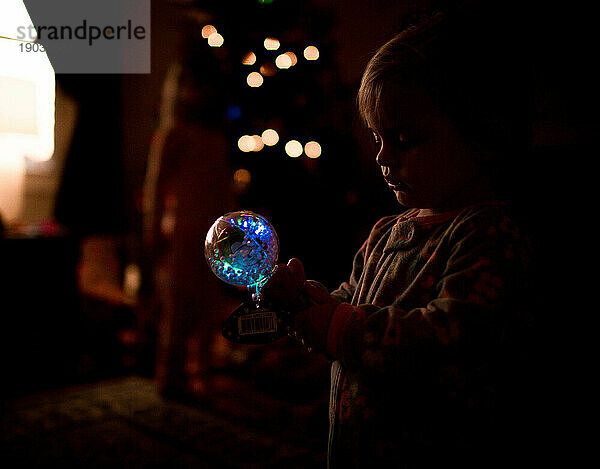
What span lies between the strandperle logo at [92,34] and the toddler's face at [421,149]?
2103 mm

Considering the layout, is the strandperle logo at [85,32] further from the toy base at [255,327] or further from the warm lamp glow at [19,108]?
the toy base at [255,327]

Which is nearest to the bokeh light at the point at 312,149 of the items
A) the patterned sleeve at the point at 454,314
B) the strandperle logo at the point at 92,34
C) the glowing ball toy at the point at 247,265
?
the strandperle logo at the point at 92,34

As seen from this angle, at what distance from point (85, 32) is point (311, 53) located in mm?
1885

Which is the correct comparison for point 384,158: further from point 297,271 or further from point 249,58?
point 249,58

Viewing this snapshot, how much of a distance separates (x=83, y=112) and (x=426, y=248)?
3802 millimetres

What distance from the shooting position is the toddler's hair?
66 centimetres

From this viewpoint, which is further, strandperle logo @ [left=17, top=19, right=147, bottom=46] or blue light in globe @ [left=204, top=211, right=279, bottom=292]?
strandperle logo @ [left=17, top=19, right=147, bottom=46]

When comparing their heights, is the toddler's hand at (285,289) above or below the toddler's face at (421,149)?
below

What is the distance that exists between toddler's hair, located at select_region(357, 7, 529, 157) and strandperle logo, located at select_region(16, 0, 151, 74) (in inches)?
82.4

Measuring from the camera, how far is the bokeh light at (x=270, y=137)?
7.89 ft

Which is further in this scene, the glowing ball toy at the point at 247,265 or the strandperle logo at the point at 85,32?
the strandperle logo at the point at 85,32

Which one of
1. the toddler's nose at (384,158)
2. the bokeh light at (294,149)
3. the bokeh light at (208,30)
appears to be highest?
the bokeh light at (208,30)

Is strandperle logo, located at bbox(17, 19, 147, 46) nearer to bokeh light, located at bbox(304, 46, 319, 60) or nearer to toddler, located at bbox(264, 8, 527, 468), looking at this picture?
bokeh light, located at bbox(304, 46, 319, 60)

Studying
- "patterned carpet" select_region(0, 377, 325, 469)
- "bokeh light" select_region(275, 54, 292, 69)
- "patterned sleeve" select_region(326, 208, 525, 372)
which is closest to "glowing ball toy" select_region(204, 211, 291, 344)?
"patterned sleeve" select_region(326, 208, 525, 372)
